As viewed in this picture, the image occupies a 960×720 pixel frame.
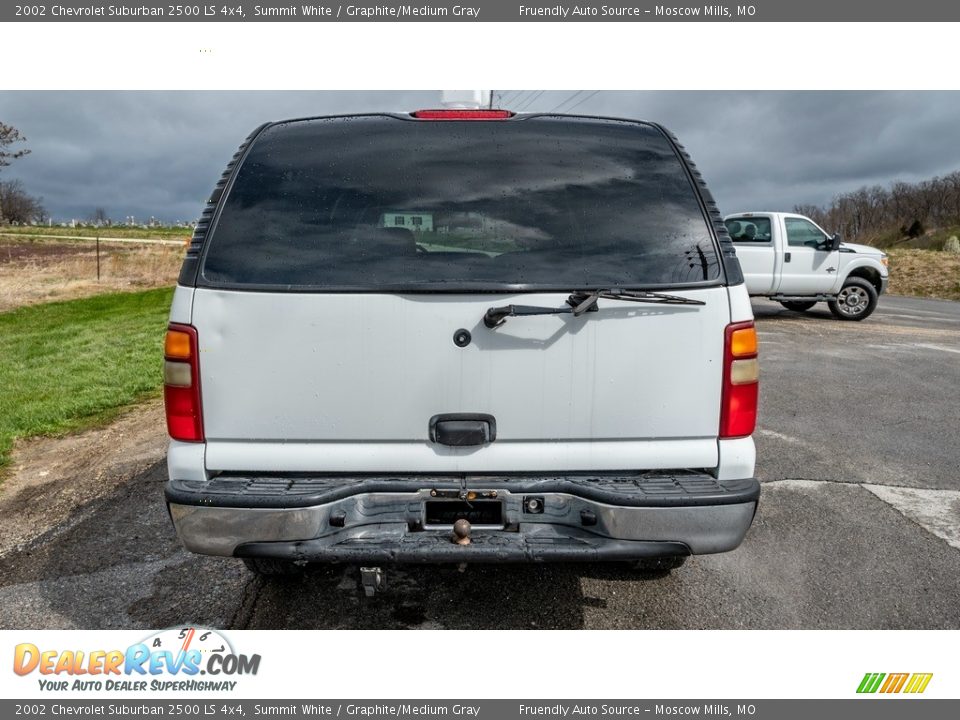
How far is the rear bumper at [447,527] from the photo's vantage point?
2301mm

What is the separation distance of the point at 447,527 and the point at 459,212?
3.81 feet

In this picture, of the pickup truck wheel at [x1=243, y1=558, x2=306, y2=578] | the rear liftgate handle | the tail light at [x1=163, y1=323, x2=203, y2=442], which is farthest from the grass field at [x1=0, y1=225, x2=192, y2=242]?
the rear liftgate handle

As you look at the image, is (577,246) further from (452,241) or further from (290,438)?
(290,438)

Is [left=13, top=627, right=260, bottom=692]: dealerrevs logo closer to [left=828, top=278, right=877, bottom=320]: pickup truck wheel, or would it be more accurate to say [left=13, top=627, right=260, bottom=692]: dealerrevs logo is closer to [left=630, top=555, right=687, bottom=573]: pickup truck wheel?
[left=630, top=555, right=687, bottom=573]: pickup truck wheel

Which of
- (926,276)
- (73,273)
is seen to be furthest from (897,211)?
(73,273)

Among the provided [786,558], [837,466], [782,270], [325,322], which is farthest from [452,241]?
[782,270]

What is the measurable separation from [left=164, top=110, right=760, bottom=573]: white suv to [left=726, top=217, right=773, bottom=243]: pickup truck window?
35.4 feet

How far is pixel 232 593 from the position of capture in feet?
10.2

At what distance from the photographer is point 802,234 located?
40.5 ft

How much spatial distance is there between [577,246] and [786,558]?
217cm

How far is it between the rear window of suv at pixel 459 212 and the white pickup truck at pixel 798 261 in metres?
10.4

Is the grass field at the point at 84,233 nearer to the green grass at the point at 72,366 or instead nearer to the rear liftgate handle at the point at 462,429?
the green grass at the point at 72,366

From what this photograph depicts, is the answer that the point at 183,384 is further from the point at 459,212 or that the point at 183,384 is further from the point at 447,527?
the point at 459,212

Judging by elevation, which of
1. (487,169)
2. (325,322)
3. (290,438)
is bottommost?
(290,438)
